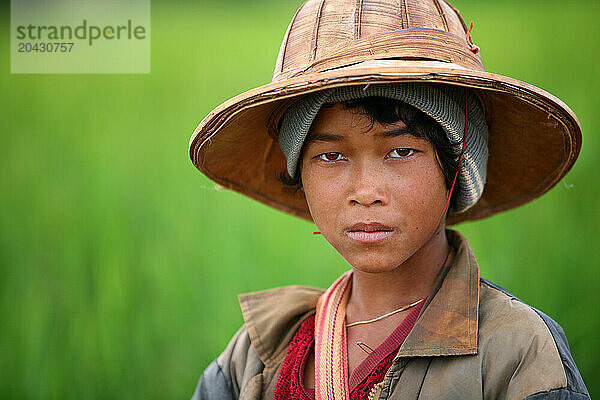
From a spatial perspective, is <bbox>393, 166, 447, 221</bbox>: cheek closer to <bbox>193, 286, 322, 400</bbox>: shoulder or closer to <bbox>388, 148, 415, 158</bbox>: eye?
<bbox>388, 148, 415, 158</bbox>: eye


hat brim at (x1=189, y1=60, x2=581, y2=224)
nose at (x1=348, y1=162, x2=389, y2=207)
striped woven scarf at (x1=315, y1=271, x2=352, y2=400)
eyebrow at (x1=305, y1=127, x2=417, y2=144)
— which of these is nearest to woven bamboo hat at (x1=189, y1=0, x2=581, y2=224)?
hat brim at (x1=189, y1=60, x2=581, y2=224)

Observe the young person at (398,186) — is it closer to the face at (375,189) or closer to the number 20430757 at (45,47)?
the face at (375,189)

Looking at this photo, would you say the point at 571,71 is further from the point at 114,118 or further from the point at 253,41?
the point at 114,118

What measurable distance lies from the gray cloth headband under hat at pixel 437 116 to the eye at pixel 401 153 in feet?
0.30

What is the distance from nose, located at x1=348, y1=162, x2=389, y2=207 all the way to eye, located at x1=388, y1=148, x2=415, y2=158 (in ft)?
0.18

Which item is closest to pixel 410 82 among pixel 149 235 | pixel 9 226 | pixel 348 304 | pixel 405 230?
pixel 405 230

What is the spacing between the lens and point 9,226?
2971mm

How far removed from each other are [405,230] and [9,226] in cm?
231

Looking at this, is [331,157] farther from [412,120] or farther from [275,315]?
[275,315]

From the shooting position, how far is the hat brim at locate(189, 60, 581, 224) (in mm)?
1216

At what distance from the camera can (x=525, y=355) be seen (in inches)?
49.1

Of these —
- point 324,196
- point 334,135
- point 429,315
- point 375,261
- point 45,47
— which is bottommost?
point 429,315

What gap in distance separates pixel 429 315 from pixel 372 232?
0.79ft

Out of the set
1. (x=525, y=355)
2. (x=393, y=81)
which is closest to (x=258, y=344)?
(x=525, y=355)
